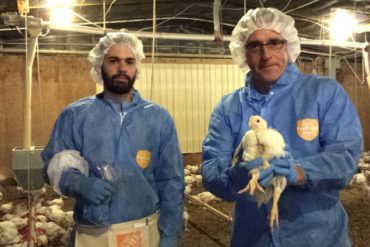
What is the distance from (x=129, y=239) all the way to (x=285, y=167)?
2.88ft

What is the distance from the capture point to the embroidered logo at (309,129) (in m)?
1.29

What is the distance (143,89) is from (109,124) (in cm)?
442

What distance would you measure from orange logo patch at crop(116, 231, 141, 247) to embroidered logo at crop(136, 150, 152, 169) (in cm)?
29

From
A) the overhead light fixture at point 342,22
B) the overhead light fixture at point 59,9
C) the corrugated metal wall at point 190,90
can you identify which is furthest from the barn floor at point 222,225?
the overhead light fixture at point 59,9

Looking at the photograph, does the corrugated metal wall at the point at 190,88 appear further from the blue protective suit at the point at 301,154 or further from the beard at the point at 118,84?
the blue protective suit at the point at 301,154

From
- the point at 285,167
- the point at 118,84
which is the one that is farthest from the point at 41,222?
the point at 285,167

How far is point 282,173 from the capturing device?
1099 mm

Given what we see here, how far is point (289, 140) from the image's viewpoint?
1.32 m

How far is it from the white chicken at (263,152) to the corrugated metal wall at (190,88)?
504 cm

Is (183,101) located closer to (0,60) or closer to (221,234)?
(0,60)

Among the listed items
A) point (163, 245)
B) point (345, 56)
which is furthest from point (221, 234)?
point (345, 56)

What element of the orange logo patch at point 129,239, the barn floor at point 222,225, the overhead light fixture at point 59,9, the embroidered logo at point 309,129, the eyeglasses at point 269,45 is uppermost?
the overhead light fixture at point 59,9

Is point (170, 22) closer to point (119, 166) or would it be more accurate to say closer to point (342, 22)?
point (342, 22)

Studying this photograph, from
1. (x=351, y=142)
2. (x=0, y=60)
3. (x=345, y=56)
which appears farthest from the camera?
(x=345, y=56)
